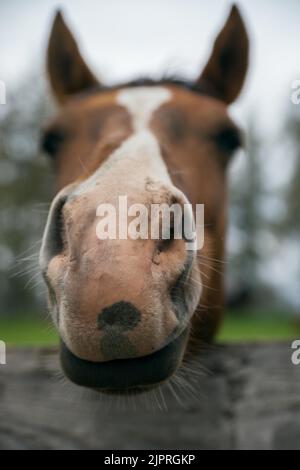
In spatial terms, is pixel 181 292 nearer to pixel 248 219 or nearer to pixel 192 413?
pixel 192 413

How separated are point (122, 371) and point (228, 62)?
242cm

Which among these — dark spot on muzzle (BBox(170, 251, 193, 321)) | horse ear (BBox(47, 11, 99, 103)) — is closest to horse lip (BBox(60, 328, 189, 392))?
dark spot on muzzle (BBox(170, 251, 193, 321))

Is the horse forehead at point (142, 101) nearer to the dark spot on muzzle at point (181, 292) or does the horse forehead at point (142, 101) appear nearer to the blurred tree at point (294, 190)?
the dark spot on muzzle at point (181, 292)

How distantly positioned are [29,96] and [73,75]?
1370 centimetres

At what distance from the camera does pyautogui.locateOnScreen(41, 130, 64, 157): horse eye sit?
2653 millimetres

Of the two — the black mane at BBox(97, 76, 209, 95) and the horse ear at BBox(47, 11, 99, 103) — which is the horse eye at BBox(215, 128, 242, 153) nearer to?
the black mane at BBox(97, 76, 209, 95)

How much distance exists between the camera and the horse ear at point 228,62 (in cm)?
308

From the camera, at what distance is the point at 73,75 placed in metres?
3.32

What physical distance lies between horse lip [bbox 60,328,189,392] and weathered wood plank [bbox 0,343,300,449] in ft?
1.47

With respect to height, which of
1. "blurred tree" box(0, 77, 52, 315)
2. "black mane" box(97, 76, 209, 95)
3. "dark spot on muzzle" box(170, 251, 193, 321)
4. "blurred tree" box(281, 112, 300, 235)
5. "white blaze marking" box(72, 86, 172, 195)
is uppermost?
"blurred tree" box(281, 112, 300, 235)

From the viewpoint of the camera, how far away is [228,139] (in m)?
2.66

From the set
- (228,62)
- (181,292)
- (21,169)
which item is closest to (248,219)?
(21,169)

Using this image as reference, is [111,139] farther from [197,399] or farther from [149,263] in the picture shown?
[197,399]
